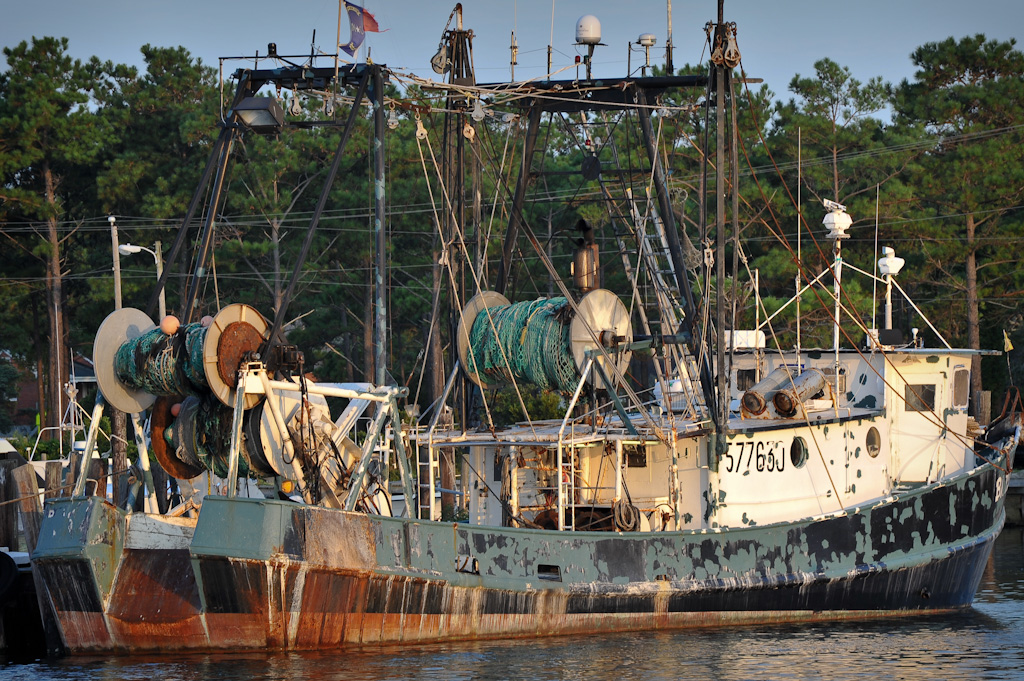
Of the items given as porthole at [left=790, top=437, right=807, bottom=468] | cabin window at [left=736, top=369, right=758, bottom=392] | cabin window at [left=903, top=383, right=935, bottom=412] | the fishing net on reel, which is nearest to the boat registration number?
porthole at [left=790, top=437, right=807, bottom=468]

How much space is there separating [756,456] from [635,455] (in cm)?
153

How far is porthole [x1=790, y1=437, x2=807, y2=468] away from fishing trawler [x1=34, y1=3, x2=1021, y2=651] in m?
0.03

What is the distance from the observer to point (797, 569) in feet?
55.1

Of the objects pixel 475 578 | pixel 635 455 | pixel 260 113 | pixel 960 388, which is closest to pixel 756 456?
pixel 635 455

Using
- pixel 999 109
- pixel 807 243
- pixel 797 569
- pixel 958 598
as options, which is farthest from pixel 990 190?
pixel 797 569

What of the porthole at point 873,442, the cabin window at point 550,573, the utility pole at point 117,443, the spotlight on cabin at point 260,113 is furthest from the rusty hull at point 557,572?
the utility pole at point 117,443

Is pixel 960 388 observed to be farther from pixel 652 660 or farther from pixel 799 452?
pixel 652 660

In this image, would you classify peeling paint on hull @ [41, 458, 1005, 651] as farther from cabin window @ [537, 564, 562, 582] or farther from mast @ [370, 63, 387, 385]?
mast @ [370, 63, 387, 385]

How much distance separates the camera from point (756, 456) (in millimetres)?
16953

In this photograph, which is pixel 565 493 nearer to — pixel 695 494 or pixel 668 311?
pixel 695 494

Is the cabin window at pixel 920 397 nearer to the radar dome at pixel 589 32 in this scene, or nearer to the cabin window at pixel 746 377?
the cabin window at pixel 746 377

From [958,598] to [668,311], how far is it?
224 inches

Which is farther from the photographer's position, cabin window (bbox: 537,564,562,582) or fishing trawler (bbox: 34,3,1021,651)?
cabin window (bbox: 537,564,562,582)

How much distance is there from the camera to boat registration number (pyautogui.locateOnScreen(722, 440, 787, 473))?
16734 millimetres
